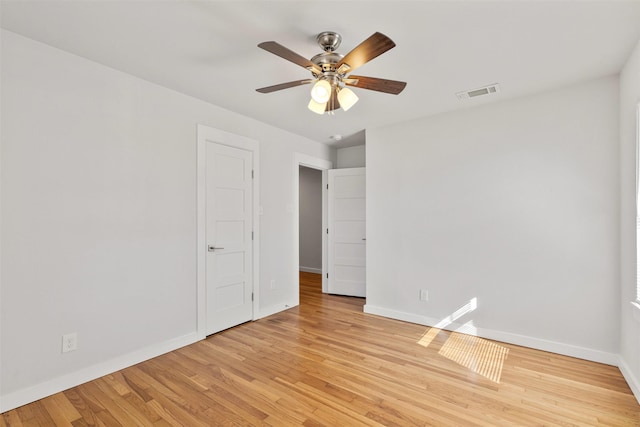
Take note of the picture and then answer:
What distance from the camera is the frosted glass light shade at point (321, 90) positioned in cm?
195

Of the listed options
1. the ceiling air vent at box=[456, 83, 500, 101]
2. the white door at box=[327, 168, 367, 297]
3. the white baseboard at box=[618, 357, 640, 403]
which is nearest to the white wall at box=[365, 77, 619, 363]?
the white baseboard at box=[618, 357, 640, 403]

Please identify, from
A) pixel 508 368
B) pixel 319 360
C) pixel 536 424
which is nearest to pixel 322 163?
pixel 319 360

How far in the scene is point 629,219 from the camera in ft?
7.82

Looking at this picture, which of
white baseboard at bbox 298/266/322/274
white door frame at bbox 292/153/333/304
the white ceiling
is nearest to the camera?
the white ceiling

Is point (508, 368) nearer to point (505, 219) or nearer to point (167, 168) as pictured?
point (505, 219)

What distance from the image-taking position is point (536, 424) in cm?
187

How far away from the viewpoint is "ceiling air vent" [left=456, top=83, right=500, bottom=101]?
9.24 ft

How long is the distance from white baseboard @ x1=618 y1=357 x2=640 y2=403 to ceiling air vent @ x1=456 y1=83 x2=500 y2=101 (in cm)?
253

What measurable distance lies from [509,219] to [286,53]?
272 cm

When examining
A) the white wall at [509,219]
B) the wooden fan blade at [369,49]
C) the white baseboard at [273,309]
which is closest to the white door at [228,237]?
the white baseboard at [273,309]

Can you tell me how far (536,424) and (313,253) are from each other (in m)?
5.38

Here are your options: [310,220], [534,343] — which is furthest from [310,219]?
[534,343]

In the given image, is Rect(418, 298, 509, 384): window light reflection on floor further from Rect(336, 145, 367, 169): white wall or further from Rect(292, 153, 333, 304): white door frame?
Rect(336, 145, 367, 169): white wall

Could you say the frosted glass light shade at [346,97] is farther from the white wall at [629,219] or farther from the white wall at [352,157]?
the white wall at [352,157]
